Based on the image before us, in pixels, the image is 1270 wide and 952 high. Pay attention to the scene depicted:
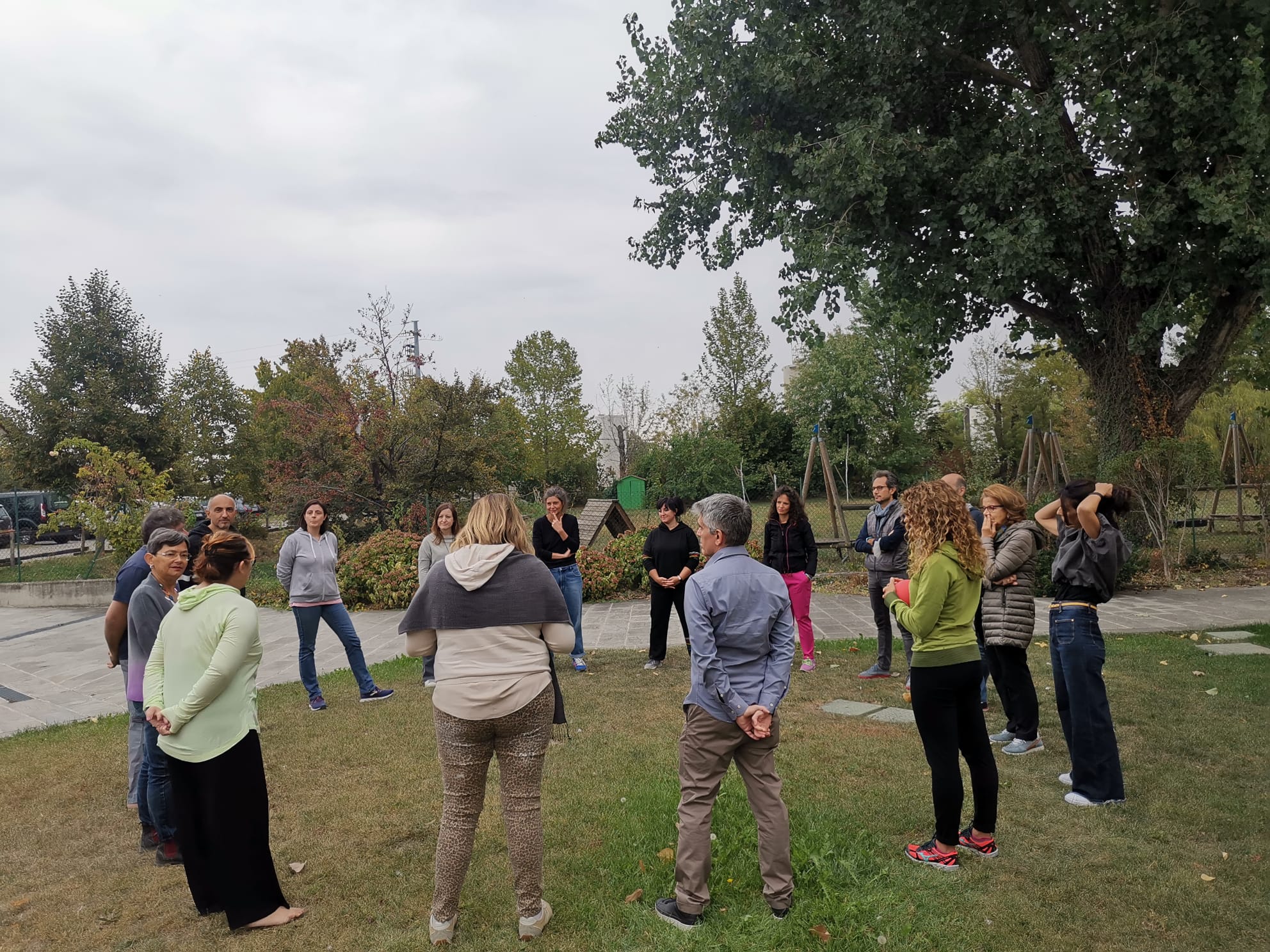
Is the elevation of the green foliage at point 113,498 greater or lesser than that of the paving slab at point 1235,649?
greater

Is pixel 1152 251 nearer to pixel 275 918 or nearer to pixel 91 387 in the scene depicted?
pixel 275 918

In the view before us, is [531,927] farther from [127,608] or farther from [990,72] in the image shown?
[990,72]

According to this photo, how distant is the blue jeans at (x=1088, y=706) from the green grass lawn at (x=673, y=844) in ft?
0.55

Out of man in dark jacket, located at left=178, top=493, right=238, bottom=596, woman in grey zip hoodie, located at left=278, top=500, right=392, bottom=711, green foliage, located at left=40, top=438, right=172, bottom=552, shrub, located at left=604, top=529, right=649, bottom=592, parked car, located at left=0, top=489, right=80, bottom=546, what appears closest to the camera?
man in dark jacket, located at left=178, top=493, right=238, bottom=596

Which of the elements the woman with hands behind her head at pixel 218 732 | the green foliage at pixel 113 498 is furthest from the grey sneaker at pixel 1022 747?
the green foliage at pixel 113 498

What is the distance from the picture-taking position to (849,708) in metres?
6.66

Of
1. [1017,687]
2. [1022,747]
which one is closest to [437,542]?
[1017,687]

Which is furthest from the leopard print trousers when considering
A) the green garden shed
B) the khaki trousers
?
the green garden shed

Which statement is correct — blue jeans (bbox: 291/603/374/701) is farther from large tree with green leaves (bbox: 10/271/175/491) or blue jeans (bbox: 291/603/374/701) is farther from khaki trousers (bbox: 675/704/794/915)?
large tree with green leaves (bbox: 10/271/175/491)

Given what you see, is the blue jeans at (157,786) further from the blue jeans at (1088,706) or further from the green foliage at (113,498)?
the green foliage at (113,498)

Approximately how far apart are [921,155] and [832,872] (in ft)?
34.8

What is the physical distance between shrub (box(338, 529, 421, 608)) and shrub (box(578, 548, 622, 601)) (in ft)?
8.20

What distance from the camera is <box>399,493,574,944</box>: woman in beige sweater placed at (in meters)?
3.27

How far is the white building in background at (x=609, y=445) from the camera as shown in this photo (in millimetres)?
37031
